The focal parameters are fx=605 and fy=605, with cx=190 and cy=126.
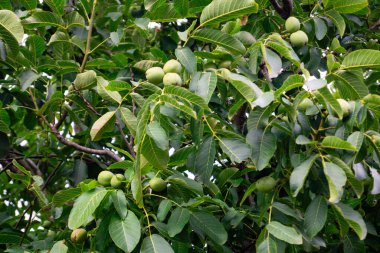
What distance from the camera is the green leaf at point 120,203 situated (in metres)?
1.60

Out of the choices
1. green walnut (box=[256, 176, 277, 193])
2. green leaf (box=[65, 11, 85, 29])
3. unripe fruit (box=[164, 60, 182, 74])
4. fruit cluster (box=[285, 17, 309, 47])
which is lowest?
green walnut (box=[256, 176, 277, 193])

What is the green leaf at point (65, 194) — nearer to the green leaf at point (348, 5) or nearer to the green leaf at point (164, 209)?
the green leaf at point (164, 209)

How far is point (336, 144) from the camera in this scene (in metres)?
1.50

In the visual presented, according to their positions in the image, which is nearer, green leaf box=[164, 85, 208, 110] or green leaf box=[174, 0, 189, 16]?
green leaf box=[164, 85, 208, 110]

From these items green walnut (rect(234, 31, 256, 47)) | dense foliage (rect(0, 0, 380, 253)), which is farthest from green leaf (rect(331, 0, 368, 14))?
green walnut (rect(234, 31, 256, 47))

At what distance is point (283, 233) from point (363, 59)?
20.2 inches

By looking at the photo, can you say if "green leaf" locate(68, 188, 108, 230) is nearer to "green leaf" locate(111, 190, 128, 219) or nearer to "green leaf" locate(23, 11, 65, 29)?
"green leaf" locate(111, 190, 128, 219)

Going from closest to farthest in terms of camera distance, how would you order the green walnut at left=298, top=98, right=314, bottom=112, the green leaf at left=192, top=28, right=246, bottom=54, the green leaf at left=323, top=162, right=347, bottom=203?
the green leaf at left=323, top=162, right=347, bottom=203 < the green walnut at left=298, top=98, right=314, bottom=112 < the green leaf at left=192, top=28, right=246, bottom=54

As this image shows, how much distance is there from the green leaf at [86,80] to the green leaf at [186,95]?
0.61m

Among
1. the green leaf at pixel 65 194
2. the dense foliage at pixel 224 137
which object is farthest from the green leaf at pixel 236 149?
the green leaf at pixel 65 194

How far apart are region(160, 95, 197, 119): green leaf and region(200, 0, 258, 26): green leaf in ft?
1.22

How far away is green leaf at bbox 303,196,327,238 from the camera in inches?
63.2

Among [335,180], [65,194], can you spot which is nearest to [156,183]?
[65,194]

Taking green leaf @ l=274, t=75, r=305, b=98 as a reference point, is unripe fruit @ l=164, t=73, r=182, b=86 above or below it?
below
